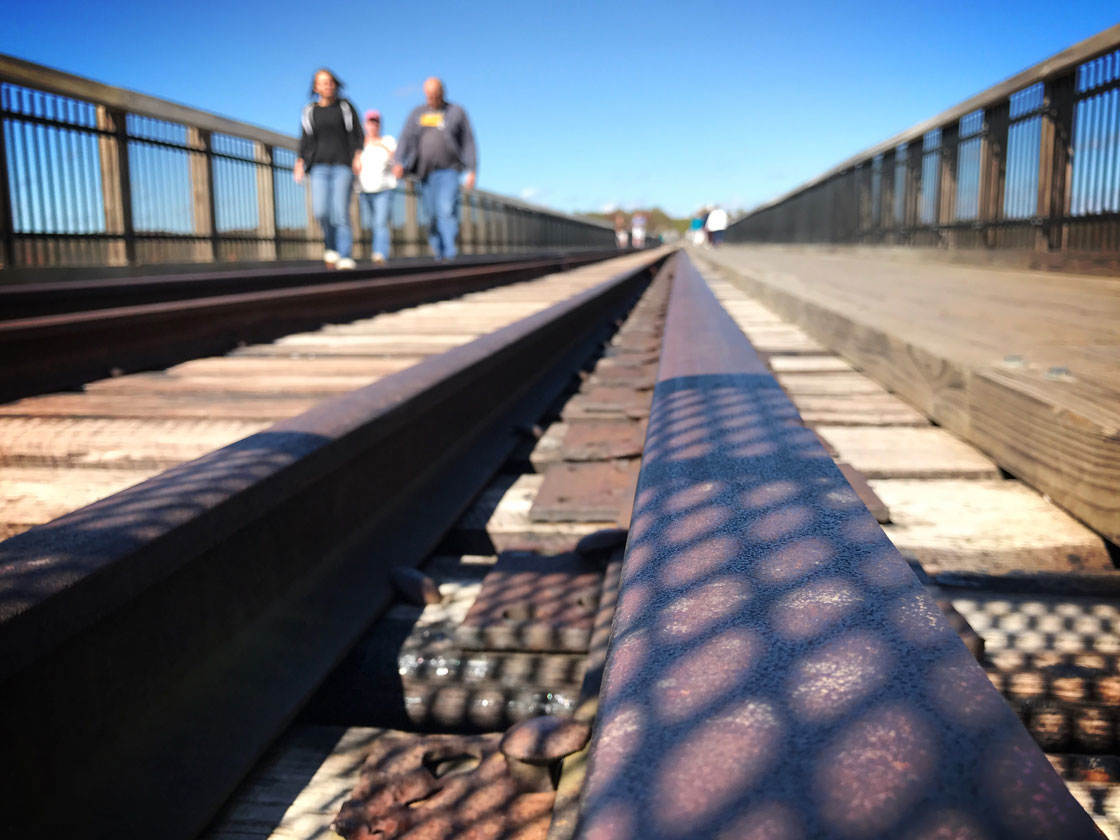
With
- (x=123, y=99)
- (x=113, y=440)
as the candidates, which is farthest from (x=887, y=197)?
(x=113, y=440)

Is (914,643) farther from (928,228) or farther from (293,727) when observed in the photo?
(928,228)

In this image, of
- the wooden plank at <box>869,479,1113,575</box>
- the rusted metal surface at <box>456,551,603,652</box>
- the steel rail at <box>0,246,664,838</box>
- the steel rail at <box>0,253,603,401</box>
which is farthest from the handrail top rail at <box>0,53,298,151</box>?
the wooden plank at <box>869,479,1113,575</box>

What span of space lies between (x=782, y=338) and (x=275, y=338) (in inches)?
115

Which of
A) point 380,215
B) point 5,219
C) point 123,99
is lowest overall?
point 5,219

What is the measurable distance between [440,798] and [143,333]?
3.16m

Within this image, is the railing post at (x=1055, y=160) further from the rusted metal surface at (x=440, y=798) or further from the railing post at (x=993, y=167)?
the rusted metal surface at (x=440, y=798)

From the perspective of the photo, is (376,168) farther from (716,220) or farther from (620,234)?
(620,234)

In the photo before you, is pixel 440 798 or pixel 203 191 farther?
pixel 203 191

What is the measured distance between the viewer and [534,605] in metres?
1.50

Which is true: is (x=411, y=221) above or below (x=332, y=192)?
above

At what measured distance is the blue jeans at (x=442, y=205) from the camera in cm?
1171

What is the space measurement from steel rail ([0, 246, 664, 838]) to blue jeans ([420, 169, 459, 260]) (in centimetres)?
1021

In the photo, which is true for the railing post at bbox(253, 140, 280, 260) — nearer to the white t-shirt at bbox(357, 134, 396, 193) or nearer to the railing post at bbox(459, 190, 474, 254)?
the white t-shirt at bbox(357, 134, 396, 193)

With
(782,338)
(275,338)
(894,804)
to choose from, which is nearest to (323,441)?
(894,804)
